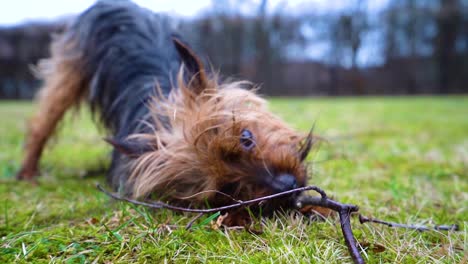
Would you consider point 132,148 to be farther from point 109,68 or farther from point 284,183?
point 109,68

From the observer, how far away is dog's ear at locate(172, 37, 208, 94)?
2.30 m

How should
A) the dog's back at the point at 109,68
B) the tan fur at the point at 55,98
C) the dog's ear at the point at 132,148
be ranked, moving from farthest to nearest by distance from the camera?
1. the tan fur at the point at 55,98
2. the dog's back at the point at 109,68
3. the dog's ear at the point at 132,148

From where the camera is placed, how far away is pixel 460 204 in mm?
2352

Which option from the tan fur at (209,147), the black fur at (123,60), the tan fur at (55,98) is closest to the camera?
the tan fur at (209,147)

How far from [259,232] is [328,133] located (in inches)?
187

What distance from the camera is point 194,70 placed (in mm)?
2367

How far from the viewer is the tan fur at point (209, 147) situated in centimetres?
198

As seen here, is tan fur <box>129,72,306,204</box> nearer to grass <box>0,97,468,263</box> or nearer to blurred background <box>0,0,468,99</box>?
grass <box>0,97,468,263</box>

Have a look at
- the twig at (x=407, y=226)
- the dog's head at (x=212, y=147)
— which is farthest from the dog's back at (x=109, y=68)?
the twig at (x=407, y=226)

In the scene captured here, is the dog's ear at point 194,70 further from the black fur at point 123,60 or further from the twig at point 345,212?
the twig at point 345,212

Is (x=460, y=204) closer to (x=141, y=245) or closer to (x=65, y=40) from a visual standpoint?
(x=141, y=245)

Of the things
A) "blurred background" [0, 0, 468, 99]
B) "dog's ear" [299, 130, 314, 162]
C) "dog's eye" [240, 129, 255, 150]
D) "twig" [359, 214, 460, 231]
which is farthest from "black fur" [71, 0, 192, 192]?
"blurred background" [0, 0, 468, 99]

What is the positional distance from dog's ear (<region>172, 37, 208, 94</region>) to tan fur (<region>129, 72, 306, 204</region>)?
40 millimetres

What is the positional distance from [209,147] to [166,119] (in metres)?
0.52
